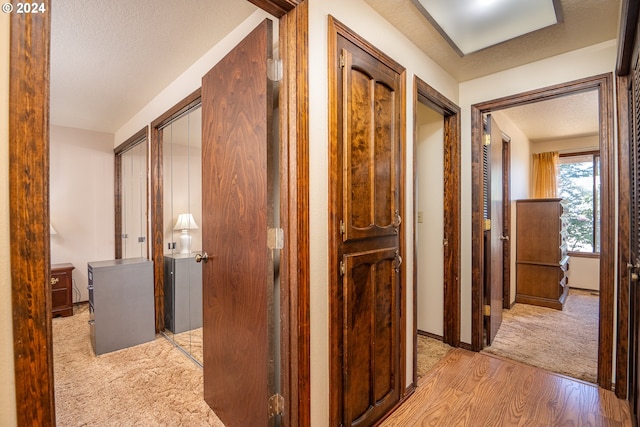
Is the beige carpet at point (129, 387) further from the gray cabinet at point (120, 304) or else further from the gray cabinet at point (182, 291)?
the gray cabinet at point (182, 291)

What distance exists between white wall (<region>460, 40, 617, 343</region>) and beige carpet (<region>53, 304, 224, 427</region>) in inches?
87.5

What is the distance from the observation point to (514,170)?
13.8 feet

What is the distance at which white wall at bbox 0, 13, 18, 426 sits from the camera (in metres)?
0.68

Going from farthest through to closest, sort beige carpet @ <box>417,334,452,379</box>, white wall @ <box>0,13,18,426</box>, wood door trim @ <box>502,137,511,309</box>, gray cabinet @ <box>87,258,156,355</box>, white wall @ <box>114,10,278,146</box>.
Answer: wood door trim @ <box>502,137,511,309</box>, gray cabinet @ <box>87,258,156,355</box>, beige carpet @ <box>417,334,452,379</box>, white wall @ <box>114,10,278,146</box>, white wall @ <box>0,13,18,426</box>

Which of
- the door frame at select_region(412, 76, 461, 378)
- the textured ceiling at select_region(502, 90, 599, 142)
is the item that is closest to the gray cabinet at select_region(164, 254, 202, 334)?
the door frame at select_region(412, 76, 461, 378)

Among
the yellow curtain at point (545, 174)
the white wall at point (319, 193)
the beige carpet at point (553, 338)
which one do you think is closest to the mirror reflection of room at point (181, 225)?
the white wall at point (319, 193)

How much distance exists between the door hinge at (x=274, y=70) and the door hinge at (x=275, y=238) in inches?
27.7

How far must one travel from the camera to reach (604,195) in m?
2.08

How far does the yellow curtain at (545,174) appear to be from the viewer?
5027 millimetres

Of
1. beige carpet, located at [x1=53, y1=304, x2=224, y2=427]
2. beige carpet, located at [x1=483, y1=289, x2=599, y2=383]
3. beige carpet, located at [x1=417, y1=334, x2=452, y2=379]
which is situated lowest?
beige carpet, located at [x1=483, y1=289, x2=599, y2=383]

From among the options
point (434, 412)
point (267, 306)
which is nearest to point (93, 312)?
point (267, 306)

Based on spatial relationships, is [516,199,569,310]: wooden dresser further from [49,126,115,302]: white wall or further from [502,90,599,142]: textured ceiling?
[49,126,115,302]: white wall

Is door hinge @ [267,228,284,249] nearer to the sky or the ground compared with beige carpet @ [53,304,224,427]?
nearer to the sky

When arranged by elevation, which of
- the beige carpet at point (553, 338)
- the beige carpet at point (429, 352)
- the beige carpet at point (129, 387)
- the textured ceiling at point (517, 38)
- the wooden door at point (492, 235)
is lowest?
the beige carpet at point (553, 338)
